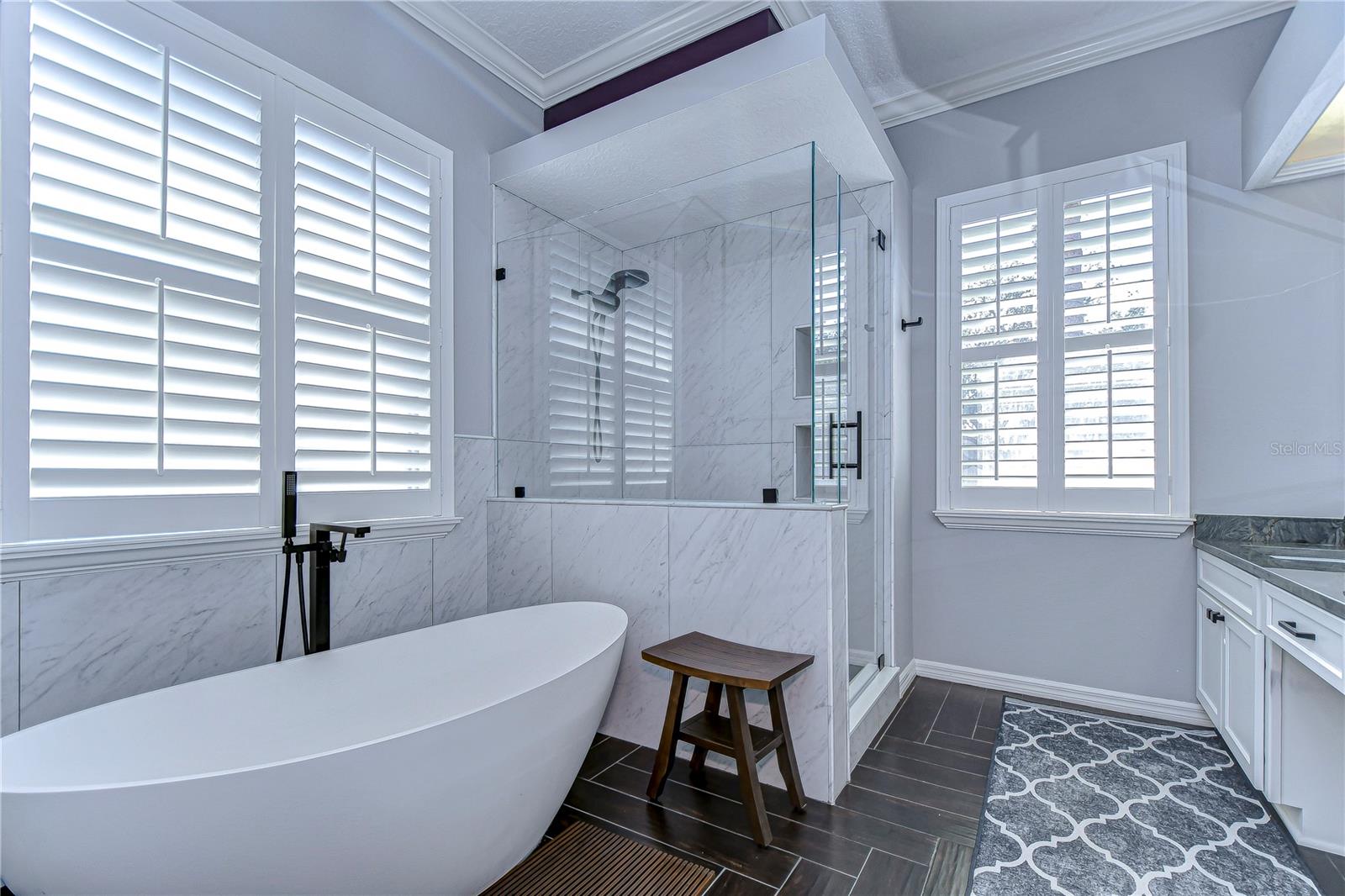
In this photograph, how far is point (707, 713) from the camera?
2.10 meters

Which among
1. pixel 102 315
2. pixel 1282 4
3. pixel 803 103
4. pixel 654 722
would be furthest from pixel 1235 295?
pixel 102 315

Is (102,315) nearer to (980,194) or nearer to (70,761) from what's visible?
(70,761)

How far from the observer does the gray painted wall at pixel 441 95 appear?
85.7 inches

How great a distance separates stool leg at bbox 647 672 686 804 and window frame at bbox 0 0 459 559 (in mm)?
1260

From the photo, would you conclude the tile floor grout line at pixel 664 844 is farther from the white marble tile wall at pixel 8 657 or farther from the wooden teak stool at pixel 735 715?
the white marble tile wall at pixel 8 657

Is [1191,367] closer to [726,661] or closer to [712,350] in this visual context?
[712,350]

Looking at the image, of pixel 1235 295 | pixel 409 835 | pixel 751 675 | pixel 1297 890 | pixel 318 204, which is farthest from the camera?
pixel 1235 295

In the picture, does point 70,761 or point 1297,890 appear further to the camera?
point 1297,890

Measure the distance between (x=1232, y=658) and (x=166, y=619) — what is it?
3513mm

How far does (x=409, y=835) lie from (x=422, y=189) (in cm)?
238

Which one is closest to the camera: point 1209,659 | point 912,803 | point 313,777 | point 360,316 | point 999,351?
point 313,777

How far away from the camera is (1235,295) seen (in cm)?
261

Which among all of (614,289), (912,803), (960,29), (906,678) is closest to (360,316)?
(614,289)

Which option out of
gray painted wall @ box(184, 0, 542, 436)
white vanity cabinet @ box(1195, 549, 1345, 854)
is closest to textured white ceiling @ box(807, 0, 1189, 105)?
gray painted wall @ box(184, 0, 542, 436)
